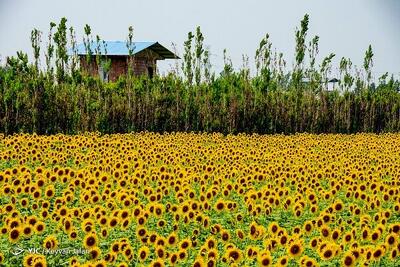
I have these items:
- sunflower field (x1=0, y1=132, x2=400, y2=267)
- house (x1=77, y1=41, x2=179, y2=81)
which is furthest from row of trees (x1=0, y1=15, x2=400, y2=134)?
house (x1=77, y1=41, x2=179, y2=81)

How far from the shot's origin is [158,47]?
112 ft

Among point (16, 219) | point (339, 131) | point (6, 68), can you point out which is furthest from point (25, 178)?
point (339, 131)

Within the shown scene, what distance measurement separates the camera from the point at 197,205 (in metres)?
6.48

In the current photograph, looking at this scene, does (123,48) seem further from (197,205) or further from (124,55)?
(197,205)

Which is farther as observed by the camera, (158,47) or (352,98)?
(158,47)

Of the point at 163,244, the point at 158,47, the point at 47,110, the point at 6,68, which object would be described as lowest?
the point at 163,244

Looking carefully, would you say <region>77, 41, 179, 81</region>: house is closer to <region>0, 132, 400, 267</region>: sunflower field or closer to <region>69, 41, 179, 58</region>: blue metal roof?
<region>69, 41, 179, 58</region>: blue metal roof

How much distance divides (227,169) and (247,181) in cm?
122

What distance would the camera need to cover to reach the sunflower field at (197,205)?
5211 mm

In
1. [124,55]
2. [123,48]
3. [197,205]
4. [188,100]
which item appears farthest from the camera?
[123,48]

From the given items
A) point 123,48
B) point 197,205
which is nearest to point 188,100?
point 197,205

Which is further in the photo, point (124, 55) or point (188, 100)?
point (124, 55)

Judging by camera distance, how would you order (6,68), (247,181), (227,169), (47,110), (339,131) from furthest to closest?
1. (339,131)
2. (6,68)
3. (47,110)
4. (227,169)
5. (247,181)

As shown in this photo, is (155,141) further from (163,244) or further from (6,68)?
(163,244)
